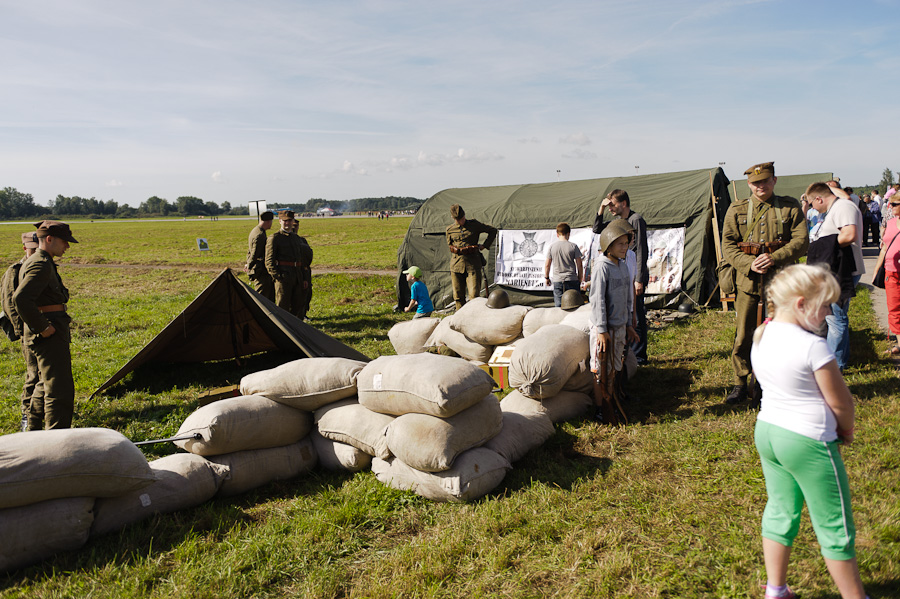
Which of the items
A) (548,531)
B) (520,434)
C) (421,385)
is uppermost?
(421,385)

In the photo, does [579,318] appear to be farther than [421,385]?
Yes

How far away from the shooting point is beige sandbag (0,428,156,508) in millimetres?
3334

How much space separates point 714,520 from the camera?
3.47 metres

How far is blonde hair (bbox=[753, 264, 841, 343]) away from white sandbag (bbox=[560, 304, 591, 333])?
11.6ft

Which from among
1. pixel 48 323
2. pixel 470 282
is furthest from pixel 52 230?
pixel 470 282

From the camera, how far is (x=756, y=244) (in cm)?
521

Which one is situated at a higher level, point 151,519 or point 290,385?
point 290,385

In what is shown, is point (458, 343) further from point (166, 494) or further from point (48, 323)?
point (48, 323)

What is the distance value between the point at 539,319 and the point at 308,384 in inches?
112

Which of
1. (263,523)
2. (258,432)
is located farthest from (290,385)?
(263,523)

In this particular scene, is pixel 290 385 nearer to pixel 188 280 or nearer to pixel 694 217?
pixel 694 217

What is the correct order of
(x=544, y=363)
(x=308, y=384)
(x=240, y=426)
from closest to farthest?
(x=240, y=426), (x=308, y=384), (x=544, y=363)

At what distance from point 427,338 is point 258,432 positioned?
141 inches

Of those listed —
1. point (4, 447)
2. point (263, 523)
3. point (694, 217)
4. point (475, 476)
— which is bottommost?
point (263, 523)
